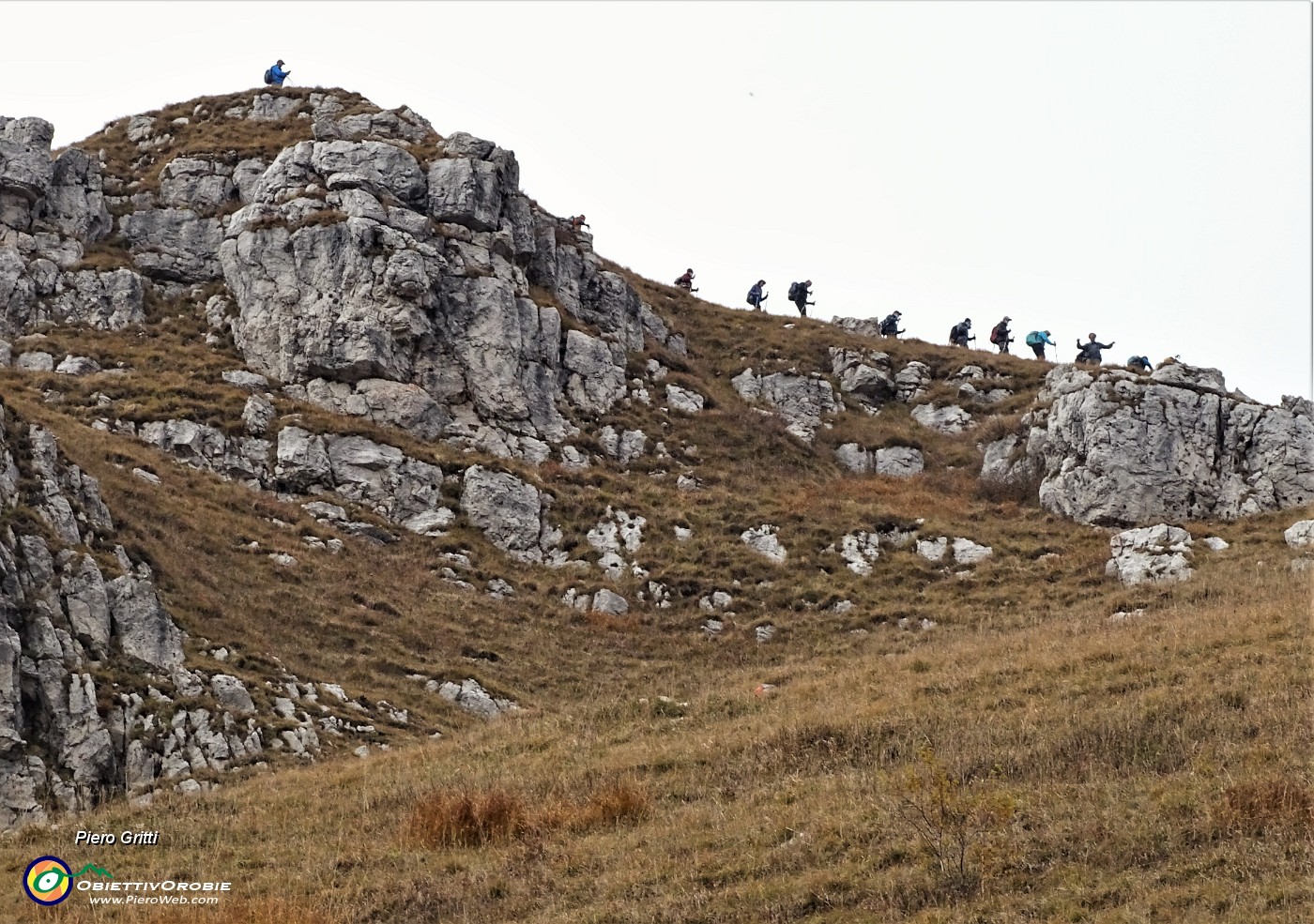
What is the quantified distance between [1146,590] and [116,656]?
72.5 feet

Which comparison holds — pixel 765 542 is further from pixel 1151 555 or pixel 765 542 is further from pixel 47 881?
pixel 47 881

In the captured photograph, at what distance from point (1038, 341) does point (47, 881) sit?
52268 mm

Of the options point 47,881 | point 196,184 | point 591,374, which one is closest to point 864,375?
point 591,374

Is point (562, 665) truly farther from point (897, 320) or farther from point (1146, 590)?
point (897, 320)

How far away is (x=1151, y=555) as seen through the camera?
32062mm

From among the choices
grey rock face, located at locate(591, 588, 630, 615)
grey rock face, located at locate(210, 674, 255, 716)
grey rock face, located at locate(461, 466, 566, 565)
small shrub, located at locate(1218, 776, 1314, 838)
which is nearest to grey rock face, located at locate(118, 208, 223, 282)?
grey rock face, located at locate(461, 466, 566, 565)

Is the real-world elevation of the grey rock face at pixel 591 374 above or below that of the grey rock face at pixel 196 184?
below

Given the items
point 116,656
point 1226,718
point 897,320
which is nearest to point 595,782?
point 1226,718

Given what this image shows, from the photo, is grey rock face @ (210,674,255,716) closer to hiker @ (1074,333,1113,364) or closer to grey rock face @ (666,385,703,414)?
grey rock face @ (666,385,703,414)

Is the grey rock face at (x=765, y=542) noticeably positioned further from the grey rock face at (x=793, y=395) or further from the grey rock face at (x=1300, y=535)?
the grey rock face at (x=1300, y=535)

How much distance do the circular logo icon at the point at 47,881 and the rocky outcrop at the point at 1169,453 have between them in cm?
3080

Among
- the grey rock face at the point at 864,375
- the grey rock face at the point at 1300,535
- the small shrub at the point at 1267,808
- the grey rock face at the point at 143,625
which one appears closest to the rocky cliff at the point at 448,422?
the grey rock face at the point at 143,625

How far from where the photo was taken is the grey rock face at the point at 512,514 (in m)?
34.6

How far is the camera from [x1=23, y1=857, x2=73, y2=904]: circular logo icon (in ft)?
42.5
